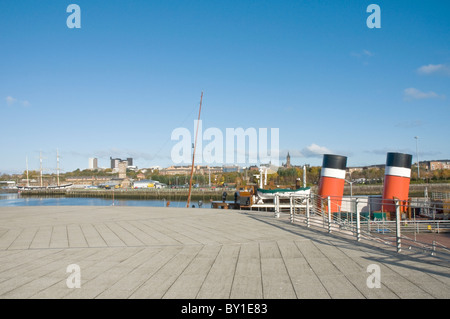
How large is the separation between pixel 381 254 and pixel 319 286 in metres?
2.44

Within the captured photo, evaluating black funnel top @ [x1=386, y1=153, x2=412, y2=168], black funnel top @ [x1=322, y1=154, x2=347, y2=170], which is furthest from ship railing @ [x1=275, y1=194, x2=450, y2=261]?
black funnel top @ [x1=386, y1=153, x2=412, y2=168]

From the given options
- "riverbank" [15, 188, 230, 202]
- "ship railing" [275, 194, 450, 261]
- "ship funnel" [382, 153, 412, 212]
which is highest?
"ship funnel" [382, 153, 412, 212]

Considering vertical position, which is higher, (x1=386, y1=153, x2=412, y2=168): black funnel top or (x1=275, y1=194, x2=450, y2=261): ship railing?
(x1=386, y1=153, x2=412, y2=168): black funnel top

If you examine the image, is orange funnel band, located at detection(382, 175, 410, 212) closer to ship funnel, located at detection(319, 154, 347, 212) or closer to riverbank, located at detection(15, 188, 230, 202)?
ship funnel, located at detection(319, 154, 347, 212)

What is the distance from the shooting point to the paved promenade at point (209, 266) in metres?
4.37

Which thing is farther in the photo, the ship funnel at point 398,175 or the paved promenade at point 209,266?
the ship funnel at point 398,175

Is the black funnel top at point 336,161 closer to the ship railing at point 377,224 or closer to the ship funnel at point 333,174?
the ship funnel at point 333,174

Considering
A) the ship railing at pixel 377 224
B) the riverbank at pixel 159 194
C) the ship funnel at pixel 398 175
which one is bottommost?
the riverbank at pixel 159 194

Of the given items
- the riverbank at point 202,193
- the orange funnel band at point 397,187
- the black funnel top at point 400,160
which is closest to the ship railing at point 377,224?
the orange funnel band at point 397,187

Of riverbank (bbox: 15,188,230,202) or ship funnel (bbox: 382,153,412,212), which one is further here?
riverbank (bbox: 15,188,230,202)

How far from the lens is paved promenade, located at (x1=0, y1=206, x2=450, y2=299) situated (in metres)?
4.37

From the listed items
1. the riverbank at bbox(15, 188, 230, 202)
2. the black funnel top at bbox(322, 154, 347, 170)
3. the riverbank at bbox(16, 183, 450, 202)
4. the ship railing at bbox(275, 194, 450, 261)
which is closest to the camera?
the ship railing at bbox(275, 194, 450, 261)
